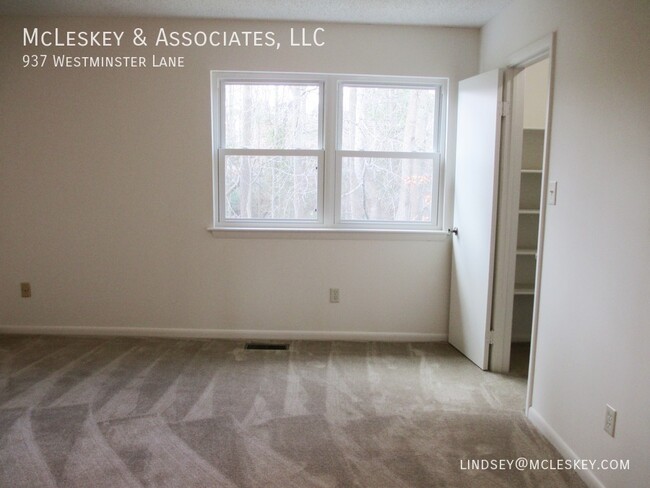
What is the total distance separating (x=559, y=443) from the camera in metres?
2.15

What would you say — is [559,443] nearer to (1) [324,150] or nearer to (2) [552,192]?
(2) [552,192]

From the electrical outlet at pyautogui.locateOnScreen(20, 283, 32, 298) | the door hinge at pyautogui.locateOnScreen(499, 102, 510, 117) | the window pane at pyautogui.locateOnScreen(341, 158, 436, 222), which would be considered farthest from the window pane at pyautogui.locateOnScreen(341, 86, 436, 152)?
the electrical outlet at pyautogui.locateOnScreen(20, 283, 32, 298)

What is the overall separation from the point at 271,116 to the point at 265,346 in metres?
1.81

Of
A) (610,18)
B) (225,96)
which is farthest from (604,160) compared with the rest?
(225,96)

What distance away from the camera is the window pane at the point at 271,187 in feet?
11.7

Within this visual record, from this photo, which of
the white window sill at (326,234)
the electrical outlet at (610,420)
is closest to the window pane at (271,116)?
the white window sill at (326,234)

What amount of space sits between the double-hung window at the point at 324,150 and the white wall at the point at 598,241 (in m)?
1.25

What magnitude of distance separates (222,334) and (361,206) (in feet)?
5.05

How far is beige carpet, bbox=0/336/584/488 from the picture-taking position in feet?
6.35

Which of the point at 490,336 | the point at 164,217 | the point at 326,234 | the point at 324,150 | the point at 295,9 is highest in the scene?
the point at 295,9

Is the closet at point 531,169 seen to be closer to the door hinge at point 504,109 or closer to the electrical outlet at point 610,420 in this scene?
the door hinge at point 504,109

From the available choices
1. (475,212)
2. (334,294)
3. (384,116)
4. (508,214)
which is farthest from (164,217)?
(508,214)

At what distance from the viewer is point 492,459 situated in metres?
2.07

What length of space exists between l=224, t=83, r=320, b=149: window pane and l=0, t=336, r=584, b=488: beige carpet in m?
1.63
